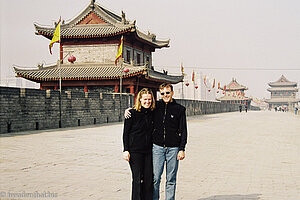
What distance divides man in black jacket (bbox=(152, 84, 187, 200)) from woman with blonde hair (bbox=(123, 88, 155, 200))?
0.30ft

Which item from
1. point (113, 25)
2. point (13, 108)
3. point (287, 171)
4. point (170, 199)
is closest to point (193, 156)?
point (287, 171)

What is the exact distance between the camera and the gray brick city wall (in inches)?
536

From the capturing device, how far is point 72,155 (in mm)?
7648

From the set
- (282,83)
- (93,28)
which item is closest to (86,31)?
(93,28)

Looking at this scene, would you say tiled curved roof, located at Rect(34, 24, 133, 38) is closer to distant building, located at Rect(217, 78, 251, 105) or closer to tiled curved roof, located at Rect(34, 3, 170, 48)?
tiled curved roof, located at Rect(34, 3, 170, 48)

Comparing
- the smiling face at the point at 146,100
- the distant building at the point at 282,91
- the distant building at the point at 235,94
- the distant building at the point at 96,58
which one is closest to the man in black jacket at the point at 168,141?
the smiling face at the point at 146,100

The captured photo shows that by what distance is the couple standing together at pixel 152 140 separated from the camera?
350 cm

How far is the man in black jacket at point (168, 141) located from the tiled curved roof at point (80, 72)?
67.6 feet

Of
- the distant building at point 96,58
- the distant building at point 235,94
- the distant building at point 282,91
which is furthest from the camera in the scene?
the distant building at point 282,91

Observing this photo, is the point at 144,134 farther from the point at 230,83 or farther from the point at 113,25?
the point at 230,83

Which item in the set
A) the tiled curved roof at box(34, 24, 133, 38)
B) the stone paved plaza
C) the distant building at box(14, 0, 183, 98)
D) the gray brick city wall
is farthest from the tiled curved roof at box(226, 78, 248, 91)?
the stone paved plaza

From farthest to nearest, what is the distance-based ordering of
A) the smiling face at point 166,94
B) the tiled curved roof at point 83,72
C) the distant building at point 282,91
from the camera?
the distant building at point 282,91 → the tiled curved roof at point 83,72 → the smiling face at point 166,94

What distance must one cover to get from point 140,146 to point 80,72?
23.5m

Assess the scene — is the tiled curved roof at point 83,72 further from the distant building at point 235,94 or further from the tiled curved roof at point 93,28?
the distant building at point 235,94
